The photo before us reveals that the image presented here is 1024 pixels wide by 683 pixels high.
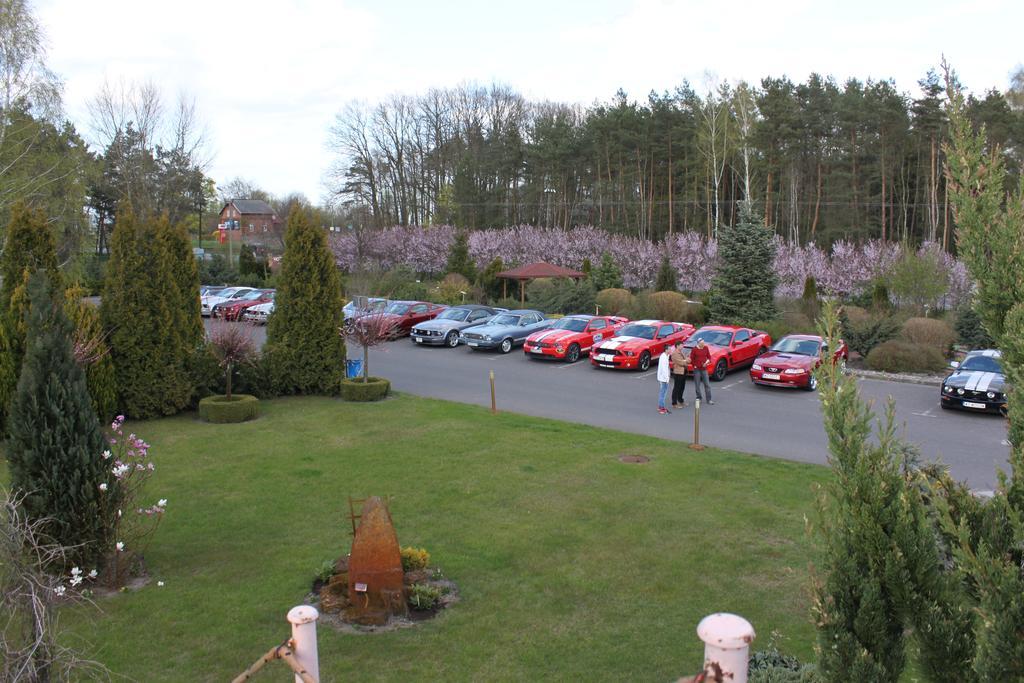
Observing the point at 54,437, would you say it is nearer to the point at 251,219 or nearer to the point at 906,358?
the point at 906,358

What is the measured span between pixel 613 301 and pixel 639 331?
368 inches

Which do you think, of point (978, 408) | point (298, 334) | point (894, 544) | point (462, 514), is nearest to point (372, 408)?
point (298, 334)

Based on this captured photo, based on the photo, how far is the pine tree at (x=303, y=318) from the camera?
19359mm

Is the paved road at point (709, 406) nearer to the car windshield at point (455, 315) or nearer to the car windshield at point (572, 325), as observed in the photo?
the car windshield at point (572, 325)

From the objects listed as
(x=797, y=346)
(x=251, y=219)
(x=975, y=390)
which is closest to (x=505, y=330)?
(x=797, y=346)

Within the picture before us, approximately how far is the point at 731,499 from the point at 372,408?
9.43 m

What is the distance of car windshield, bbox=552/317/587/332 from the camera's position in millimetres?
26138

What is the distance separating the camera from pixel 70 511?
8.16m

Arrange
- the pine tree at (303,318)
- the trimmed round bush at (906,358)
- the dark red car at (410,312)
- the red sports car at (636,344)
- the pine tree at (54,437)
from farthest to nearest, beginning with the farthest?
the dark red car at (410,312), the red sports car at (636,344), the trimmed round bush at (906,358), the pine tree at (303,318), the pine tree at (54,437)

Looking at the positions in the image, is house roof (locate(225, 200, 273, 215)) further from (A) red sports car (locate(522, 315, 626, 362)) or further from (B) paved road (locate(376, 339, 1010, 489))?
(A) red sports car (locate(522, 315, 626, 362))

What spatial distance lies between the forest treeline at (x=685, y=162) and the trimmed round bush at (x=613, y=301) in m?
12.7

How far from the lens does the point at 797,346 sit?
71.6 ft

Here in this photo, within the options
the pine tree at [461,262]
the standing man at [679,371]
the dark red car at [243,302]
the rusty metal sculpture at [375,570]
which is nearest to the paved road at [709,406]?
the standing man at [679,371]

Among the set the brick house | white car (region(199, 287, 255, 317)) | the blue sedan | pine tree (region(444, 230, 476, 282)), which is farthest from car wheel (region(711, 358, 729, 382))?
the brick house
